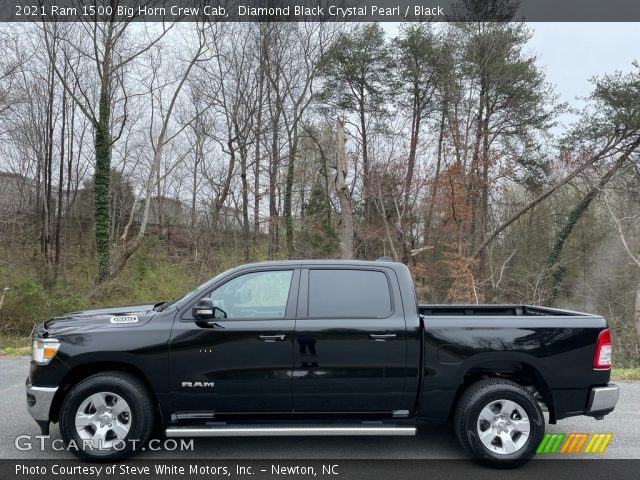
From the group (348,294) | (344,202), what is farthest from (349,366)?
(344,202)

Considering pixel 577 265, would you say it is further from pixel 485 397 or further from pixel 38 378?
pixel 38 378

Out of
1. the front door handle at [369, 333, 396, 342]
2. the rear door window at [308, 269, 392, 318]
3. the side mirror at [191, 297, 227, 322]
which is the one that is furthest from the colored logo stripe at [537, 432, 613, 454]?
the side mirror at [191, 297, 227, 322]

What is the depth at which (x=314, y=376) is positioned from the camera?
4.57 m

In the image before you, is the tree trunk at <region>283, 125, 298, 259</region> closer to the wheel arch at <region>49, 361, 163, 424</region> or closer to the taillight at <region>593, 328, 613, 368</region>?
the wheel arch at <region>49, 361, 163, 424</region>

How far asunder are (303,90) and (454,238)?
11.2 metres

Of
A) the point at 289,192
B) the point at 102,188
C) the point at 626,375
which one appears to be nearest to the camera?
the point at 626,375

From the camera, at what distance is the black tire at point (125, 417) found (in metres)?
4.46

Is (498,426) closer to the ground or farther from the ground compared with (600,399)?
closer to the ground

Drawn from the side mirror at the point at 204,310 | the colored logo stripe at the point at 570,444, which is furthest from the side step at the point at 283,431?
the colored logo stripe at the point at 570,444

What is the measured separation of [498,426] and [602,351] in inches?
45.0

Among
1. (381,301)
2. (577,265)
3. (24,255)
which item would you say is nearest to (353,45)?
Answer: (577,265)

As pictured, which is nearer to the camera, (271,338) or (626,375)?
(271,338)

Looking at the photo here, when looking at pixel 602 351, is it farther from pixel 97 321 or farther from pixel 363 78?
pixel 363 78

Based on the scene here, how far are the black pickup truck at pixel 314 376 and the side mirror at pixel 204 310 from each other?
0.4 inches
